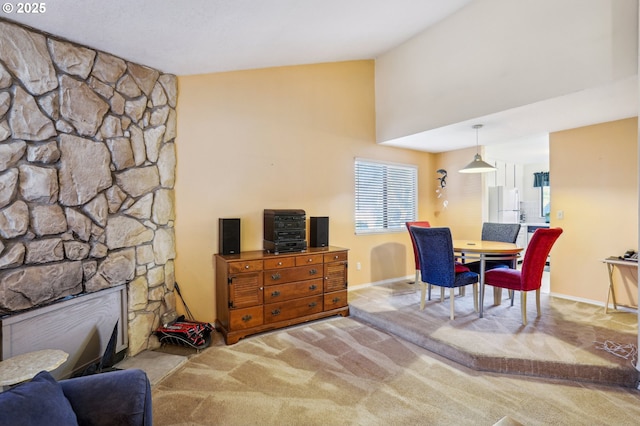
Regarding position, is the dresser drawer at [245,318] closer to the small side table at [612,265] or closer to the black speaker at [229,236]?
the black speaker at [229,236]

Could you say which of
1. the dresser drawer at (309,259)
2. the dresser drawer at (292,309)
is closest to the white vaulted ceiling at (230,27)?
the dresser drawer at (309,259)

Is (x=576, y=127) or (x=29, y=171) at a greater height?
(x=576, y=127)

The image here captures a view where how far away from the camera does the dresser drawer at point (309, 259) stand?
3.49 meters

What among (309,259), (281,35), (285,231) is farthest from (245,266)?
(281,35)

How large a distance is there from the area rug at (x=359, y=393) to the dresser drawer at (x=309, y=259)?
0.90 metres

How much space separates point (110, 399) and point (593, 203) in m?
5.12

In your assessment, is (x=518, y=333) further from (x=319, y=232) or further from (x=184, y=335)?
(x=184, y=335)

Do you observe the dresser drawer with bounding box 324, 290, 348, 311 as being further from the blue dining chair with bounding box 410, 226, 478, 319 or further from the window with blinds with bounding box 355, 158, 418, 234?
the window with blinds with bounding box 355, 158, 418, 234

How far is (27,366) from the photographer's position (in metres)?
1.69

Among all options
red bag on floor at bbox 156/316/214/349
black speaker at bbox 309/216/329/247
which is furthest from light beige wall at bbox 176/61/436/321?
red bag on floor at bbox 156/316/214/349

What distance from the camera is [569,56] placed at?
2.81m

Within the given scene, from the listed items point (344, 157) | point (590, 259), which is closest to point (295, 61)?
point (344, 157)

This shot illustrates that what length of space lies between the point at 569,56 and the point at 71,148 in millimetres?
4259

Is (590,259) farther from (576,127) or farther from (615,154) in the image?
(576,127)
